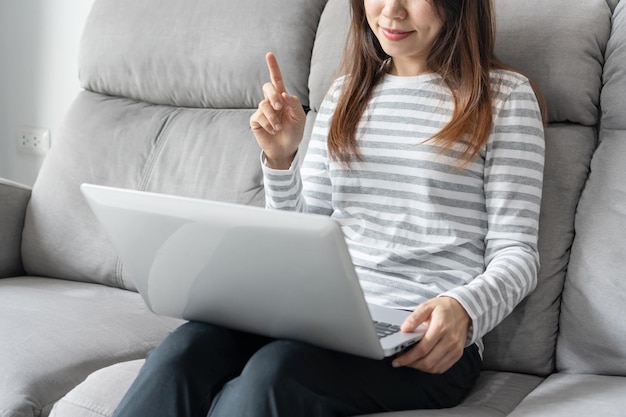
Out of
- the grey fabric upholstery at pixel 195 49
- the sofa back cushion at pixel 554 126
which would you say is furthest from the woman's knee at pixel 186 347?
the grey fabric upholstery at pixel 195 49

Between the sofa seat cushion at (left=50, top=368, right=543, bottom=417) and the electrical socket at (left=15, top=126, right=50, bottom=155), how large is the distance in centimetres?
151

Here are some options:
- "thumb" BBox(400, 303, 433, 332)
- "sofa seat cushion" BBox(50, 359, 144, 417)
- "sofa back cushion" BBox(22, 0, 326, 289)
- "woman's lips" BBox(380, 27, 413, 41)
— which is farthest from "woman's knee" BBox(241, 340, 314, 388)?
"sofa back cushion" BBox(22, 0, 326, 289)

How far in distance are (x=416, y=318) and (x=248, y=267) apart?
231 millimetres

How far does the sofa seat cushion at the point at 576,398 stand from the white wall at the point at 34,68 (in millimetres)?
1731

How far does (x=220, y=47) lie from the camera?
1882 mm

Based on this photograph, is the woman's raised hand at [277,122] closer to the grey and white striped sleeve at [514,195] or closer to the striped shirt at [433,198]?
the striped shirt at [433,198]

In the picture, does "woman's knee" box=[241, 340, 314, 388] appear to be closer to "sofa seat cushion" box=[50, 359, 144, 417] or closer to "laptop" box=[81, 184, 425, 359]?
"laptop" box=[81, 184, 425, 359]

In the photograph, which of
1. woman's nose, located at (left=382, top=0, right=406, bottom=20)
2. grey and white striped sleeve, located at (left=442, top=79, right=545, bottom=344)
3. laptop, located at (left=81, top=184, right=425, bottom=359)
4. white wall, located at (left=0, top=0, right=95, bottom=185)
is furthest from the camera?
white wall, located at (left=0, top=0, right=95, bottom=185)

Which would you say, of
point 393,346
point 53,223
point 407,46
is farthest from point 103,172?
point 393,346

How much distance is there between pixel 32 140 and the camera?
2.70 m

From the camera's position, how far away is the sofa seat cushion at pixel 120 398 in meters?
1.21

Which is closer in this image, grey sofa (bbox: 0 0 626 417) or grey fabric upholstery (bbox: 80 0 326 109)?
grey sofa (bbox: 0 0 626 417)

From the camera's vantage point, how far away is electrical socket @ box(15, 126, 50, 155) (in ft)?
8.79

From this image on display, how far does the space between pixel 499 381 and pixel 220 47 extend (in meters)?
0.90
